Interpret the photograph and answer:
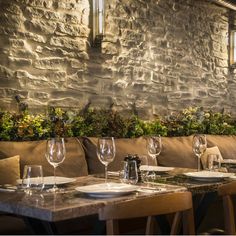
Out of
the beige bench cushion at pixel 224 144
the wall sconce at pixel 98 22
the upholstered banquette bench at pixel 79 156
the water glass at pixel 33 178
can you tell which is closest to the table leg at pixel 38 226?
the water glass at pixel 33 178

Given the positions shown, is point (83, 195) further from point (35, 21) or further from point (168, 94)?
point (168, 94)

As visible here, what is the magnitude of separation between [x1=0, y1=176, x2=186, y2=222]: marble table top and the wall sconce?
2.56m

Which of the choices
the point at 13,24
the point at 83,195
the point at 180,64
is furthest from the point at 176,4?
the point at 83,195

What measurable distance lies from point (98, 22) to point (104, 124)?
105 centimetres

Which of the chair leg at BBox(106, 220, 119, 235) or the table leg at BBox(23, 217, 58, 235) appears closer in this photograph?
the chair leg at BBox(106, 220, 119, 235)

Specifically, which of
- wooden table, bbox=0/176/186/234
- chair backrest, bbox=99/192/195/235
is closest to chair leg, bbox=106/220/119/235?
chair backrest, bbox=99/192/195/235

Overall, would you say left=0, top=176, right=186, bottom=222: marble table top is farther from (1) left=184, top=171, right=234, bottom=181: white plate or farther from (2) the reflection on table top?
(1) left=184, top=171, right=234, bottom=181: white plate

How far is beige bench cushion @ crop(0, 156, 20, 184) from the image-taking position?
10.7 ft

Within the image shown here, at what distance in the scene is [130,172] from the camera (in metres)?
2.60

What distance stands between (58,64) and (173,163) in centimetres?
151

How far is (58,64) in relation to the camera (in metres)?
4.42

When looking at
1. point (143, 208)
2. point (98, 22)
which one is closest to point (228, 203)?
point (143, 208)

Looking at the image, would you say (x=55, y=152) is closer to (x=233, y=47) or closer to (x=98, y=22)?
(x=98, y=22)

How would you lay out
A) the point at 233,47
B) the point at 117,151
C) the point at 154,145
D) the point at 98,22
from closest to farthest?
the point at 154,145 → the point at 117,151 → the point at 98,22 → the point at 233,47
